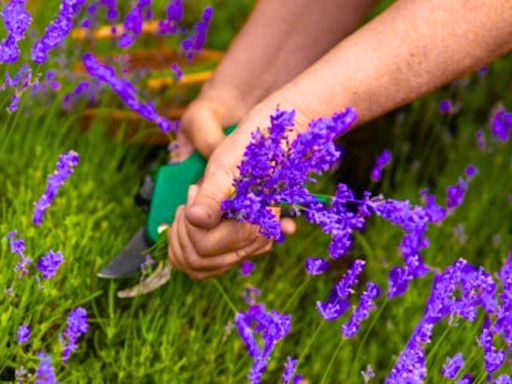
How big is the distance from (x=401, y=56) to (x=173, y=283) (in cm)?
69

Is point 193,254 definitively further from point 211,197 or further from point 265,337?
point 265,337

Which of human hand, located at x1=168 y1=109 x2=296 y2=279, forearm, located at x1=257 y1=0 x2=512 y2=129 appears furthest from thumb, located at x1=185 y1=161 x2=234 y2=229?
forearm, located at x1=257 y1=0 x2=512 y2=129

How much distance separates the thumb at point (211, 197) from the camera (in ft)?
5.43

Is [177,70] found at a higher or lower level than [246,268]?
higher

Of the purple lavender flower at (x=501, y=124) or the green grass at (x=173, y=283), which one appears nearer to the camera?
the green grass at (x=173, y=283)

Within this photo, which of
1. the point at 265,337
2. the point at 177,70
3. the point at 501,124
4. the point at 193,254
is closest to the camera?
the point at 265,337

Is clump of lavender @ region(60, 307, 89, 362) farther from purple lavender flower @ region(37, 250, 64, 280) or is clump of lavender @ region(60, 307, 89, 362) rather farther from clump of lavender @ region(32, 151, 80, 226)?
clump of lavender @ region(32, 151, 80, 226)

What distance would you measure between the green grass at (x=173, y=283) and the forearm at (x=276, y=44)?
16.0 inches

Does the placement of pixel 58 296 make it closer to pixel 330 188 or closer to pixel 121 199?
pixel 121 199

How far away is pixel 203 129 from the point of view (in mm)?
2064

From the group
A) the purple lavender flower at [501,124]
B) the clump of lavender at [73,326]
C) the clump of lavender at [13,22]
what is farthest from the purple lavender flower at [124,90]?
the purple lavender flower at [501,124]

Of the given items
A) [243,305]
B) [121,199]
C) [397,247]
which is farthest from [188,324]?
[397,247]

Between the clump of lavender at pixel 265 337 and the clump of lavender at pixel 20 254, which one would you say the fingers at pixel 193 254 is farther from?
the clump of lavender at pixel 20 254

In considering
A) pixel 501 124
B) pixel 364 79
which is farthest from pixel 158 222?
pixel 501 124
